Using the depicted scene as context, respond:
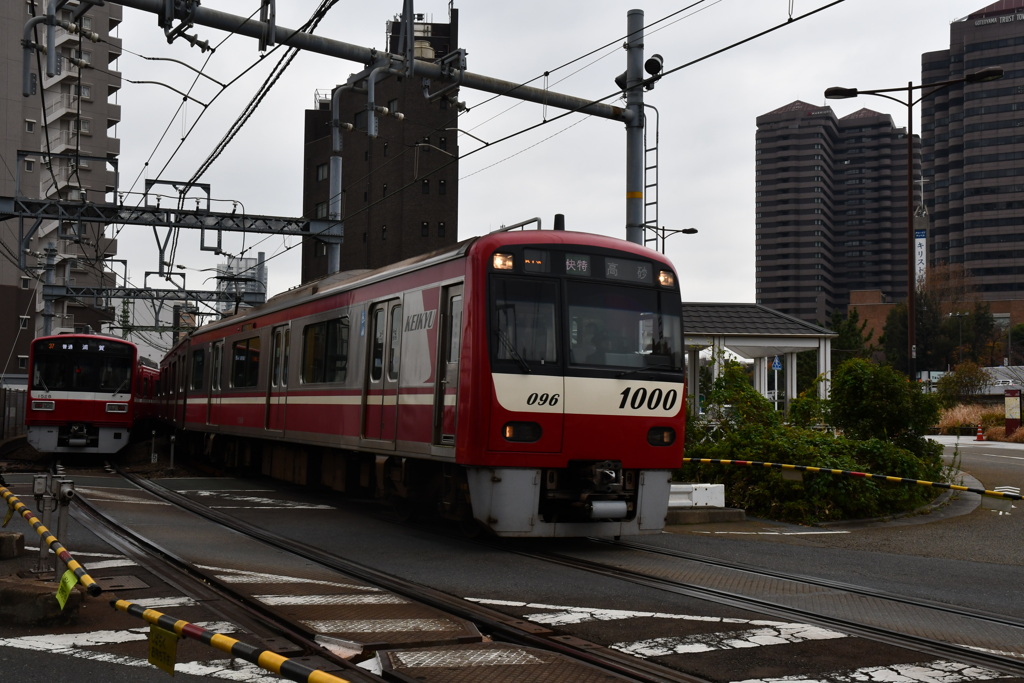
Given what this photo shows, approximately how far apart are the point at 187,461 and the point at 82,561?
1934 centimetres

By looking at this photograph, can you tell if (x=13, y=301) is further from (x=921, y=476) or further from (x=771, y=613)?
(x=771, y=613)

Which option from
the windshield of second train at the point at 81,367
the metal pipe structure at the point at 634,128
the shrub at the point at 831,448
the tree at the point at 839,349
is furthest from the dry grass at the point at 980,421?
the windshield of second train at the point at 81,367

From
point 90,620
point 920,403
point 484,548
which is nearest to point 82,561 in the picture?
point 90,620

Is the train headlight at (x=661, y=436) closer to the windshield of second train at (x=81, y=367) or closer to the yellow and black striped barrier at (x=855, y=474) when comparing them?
the yellow and black striped barrier at (x=855, y=474)

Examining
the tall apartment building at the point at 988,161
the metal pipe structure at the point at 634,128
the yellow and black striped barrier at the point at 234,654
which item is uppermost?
the tall apartment building at the point at 988,161

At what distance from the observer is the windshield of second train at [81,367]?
25.5 metres

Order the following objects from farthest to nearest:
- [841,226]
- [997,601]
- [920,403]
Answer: [841,226]
[920,403]
[997,601]

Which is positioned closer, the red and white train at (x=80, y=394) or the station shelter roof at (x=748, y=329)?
the red and white train at (x=80, y=394)

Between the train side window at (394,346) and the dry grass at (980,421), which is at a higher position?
the train side window at (394,346)

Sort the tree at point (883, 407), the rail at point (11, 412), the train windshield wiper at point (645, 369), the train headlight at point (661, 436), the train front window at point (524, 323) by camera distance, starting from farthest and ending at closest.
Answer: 1. the rail at point (11, 412)
2. the tree at point (883, 407)
3. the train headlight at point (661, 436)
4. the train windshield wiper at point (645, 369)
5. the train front window at point (524, 323)

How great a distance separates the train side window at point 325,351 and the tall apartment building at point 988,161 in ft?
382

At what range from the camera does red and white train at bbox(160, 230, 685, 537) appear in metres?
10.4

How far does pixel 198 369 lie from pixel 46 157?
31318 millimetres

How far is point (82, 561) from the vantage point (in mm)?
9648
